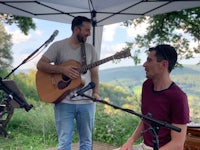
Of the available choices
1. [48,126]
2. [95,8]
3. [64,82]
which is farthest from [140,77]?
[64,82]

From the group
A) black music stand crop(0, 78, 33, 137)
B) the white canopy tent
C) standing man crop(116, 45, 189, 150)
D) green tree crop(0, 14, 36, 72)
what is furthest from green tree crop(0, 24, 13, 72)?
standing man crop(116, 45, 189, 150)

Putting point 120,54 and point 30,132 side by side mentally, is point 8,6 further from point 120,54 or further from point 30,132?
point 30,132

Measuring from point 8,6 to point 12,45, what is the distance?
179cm

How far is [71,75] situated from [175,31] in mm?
2644

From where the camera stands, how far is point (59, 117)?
300 centimetres

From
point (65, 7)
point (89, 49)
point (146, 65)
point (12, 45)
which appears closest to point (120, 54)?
point (89, 49)

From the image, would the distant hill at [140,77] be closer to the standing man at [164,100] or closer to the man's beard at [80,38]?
the man's beard at [80,38]

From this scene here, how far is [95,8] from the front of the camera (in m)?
3.63

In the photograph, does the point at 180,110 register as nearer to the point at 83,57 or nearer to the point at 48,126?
the point at 83,57

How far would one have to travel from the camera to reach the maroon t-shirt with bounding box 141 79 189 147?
75.6 inches

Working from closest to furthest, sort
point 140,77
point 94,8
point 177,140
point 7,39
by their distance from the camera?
point 177,140
point 94,8
point 140,77
point 7,39

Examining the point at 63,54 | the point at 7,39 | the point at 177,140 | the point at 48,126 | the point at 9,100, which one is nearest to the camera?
the point at 177,140

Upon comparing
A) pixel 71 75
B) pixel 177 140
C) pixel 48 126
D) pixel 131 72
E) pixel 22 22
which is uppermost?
pixel 22 22

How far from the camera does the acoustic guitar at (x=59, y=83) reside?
294 centimetres
